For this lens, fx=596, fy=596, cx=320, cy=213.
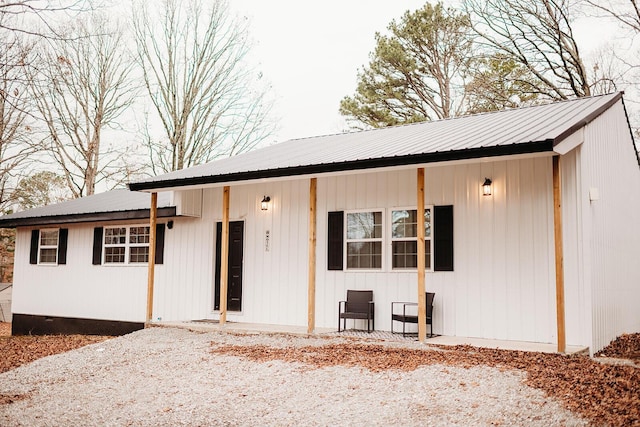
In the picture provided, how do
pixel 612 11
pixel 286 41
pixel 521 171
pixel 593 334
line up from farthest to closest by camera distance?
pixel 286 41 < pixel 612 11 < pixel 521 171 < pixel 593 334

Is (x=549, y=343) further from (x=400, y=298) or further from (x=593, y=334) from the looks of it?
(x=400, y=298)

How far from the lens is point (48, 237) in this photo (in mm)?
14805

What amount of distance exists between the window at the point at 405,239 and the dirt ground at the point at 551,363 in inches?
79.0

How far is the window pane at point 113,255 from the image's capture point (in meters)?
13.4

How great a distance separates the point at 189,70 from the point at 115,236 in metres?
11.1

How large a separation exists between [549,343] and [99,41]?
20.0 m

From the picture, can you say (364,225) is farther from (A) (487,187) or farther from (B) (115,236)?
(B) (115,236)

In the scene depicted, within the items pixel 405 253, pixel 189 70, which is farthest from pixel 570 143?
pixel 189 70

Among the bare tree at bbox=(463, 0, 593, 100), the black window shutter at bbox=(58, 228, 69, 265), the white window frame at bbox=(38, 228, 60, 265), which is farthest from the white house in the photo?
the bare tree at bbox=(463, 0, 593, 100)

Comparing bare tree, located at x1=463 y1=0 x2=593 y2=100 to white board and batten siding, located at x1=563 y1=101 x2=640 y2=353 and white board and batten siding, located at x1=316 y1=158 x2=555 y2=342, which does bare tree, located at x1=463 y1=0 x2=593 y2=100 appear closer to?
white board and batten siding, located at x1=563 y1=101 x2=640 y2=353

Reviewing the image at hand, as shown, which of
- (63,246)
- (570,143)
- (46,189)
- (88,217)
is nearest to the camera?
(570,143)

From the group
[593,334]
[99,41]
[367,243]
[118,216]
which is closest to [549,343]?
[593,334]

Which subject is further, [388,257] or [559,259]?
[388,257]

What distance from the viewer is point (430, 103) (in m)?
21.0
